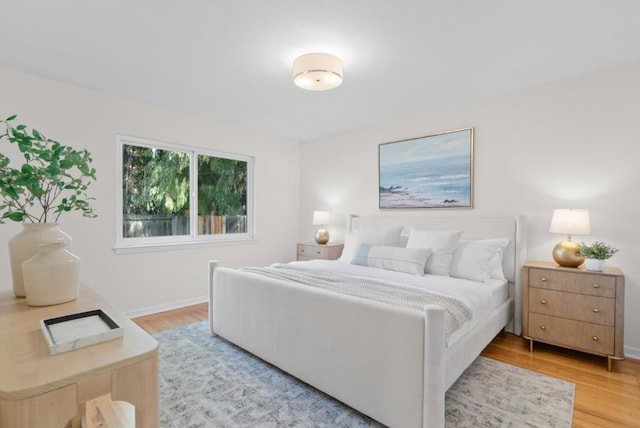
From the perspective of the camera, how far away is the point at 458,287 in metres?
2.45

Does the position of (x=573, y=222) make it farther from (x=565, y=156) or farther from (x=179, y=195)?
(x=179, y=195)

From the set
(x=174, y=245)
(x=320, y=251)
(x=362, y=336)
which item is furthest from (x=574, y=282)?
(x=174, y=245)

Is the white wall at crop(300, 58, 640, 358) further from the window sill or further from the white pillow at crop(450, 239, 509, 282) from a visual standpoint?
the window sill

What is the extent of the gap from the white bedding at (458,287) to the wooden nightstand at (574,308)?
28 centimetres

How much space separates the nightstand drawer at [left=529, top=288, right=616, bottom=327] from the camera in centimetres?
237

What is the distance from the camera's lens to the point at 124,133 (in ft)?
11.0

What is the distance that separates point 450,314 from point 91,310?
173 cm

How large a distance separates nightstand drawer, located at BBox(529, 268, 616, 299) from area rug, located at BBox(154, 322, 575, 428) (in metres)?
0.73

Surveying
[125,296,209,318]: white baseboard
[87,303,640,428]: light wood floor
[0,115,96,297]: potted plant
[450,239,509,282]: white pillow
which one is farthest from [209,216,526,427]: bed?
[0,115,96,297]: potted plant

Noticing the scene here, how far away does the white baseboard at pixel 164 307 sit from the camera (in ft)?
11.3

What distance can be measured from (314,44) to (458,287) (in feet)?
6.92

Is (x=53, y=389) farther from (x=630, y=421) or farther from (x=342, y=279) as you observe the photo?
(x=630, y=421)

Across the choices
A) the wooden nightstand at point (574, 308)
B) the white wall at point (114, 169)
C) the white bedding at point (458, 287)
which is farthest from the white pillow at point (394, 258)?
the white wall at point (114, 169)

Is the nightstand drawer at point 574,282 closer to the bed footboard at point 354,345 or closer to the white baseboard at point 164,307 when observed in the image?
the bed footboard at point 354,345
